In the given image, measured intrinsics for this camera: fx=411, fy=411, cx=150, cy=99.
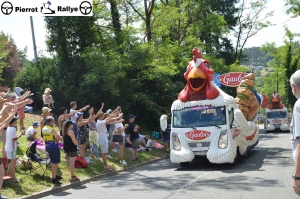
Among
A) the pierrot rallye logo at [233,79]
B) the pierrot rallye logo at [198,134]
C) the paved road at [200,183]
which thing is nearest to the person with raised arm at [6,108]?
the paved road at [200,183]

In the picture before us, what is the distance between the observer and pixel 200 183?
444 inches

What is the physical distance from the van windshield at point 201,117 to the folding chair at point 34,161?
5227 mm

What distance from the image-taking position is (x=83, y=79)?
22406 mm

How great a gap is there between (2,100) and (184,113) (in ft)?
21.0

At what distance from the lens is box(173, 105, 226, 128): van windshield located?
14.5 meters

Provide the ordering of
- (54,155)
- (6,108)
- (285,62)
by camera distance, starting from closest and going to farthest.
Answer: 1. (6,108)
2. (54,155)
3. (285,62)

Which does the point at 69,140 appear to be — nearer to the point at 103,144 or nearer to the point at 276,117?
the point at 103,144

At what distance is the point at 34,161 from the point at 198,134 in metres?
5.60

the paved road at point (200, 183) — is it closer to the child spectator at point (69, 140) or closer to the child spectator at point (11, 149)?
the child spectator at point (69, 140)

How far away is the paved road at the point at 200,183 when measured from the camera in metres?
9.70

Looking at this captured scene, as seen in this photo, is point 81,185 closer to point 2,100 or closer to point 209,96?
point 2,100

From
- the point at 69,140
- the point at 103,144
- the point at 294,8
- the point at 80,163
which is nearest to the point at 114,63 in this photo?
the point at 103,144

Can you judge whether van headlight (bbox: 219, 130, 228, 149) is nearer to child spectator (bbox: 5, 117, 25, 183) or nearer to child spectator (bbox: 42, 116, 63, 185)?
child spectator (bbox: 42, 116, 63, 185)

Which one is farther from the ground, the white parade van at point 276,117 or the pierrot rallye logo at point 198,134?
the pierrot rallye logo at point 198,134
